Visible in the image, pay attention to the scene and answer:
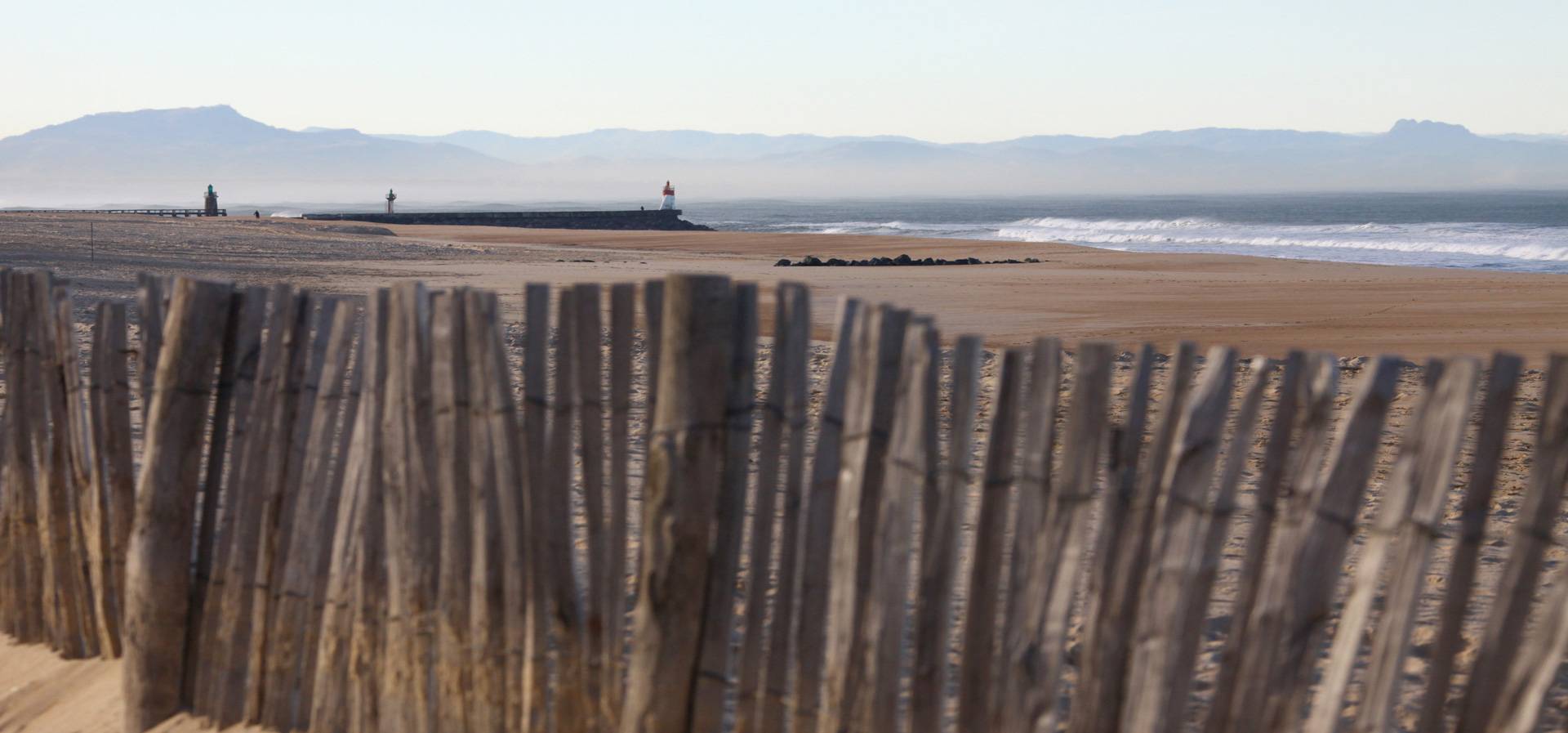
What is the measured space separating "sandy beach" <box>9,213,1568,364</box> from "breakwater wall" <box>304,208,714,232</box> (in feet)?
67.3

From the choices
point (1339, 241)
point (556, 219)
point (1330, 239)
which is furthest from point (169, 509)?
point (556, 219)

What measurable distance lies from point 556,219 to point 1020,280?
39.8 meters

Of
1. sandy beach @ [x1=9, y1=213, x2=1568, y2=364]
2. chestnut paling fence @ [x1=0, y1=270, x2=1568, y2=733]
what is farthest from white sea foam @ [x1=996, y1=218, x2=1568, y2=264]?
chestnut paling fence @ [x1=0, y1=270, x2=1568, y2=733]

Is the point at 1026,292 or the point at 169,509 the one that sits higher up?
the point at 169,509

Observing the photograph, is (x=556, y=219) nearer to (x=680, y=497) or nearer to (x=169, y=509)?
(x=169, y=509)

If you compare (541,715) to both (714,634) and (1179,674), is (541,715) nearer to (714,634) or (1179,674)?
(714,634)

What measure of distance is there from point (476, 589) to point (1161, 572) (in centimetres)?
160

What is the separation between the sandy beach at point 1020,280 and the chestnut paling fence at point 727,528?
936 centimetres

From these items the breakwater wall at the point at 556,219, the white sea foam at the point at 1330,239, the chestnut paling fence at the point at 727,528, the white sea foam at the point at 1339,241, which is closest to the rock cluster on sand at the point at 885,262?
the white sea foam at the point at 1339,241

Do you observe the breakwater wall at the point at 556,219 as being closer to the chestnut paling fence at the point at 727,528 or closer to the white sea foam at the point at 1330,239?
the white sea foam at the point at 1330,239

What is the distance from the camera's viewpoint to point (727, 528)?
289 centimetres

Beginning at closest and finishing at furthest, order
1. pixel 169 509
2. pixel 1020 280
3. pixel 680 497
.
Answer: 1. pixel 680 497
2. pixel 169 509
3. pixel 1020 280

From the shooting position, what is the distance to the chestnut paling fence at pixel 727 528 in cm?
240

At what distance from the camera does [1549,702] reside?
3.74 metres
